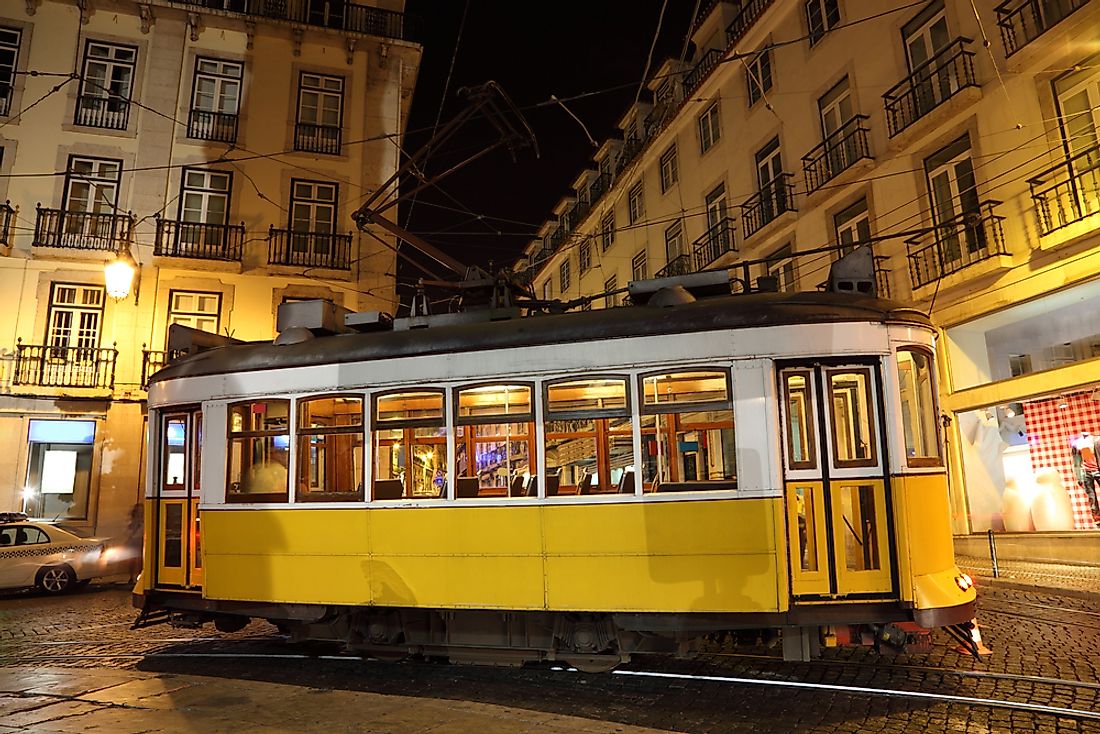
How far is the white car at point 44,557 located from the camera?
1363 centimetres

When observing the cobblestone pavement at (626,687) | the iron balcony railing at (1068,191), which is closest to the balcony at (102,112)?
the cobblestone pavement at (626,687)

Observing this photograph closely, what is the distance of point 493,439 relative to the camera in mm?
7031

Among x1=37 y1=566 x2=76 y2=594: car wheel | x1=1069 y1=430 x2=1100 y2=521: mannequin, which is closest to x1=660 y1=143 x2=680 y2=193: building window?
x1=1069 y1=430 x2=1100 y2=521: mannequin

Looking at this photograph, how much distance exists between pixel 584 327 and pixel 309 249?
14.9 m

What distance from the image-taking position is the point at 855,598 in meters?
6.04

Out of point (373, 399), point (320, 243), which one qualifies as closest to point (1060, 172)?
point (373, 399)

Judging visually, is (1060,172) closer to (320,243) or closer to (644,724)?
(644,724)

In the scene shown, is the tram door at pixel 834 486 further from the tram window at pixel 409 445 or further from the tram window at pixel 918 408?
the tram window at pixel 409 445

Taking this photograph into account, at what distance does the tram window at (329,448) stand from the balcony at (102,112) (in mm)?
16020

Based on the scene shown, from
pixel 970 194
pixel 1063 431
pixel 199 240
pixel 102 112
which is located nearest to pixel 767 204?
pixel 970 194

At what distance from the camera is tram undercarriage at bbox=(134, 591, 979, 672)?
5992 millimetres

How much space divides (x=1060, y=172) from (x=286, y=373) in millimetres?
12657

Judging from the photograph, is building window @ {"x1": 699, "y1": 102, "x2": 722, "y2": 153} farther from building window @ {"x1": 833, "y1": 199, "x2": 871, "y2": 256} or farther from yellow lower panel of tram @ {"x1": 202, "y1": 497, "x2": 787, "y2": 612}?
yellow lower panel of tram @ {"x1": 202, "y1": 497, "x2": 787, "y2": 612}

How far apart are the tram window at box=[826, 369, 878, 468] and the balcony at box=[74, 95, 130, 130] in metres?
19.7
